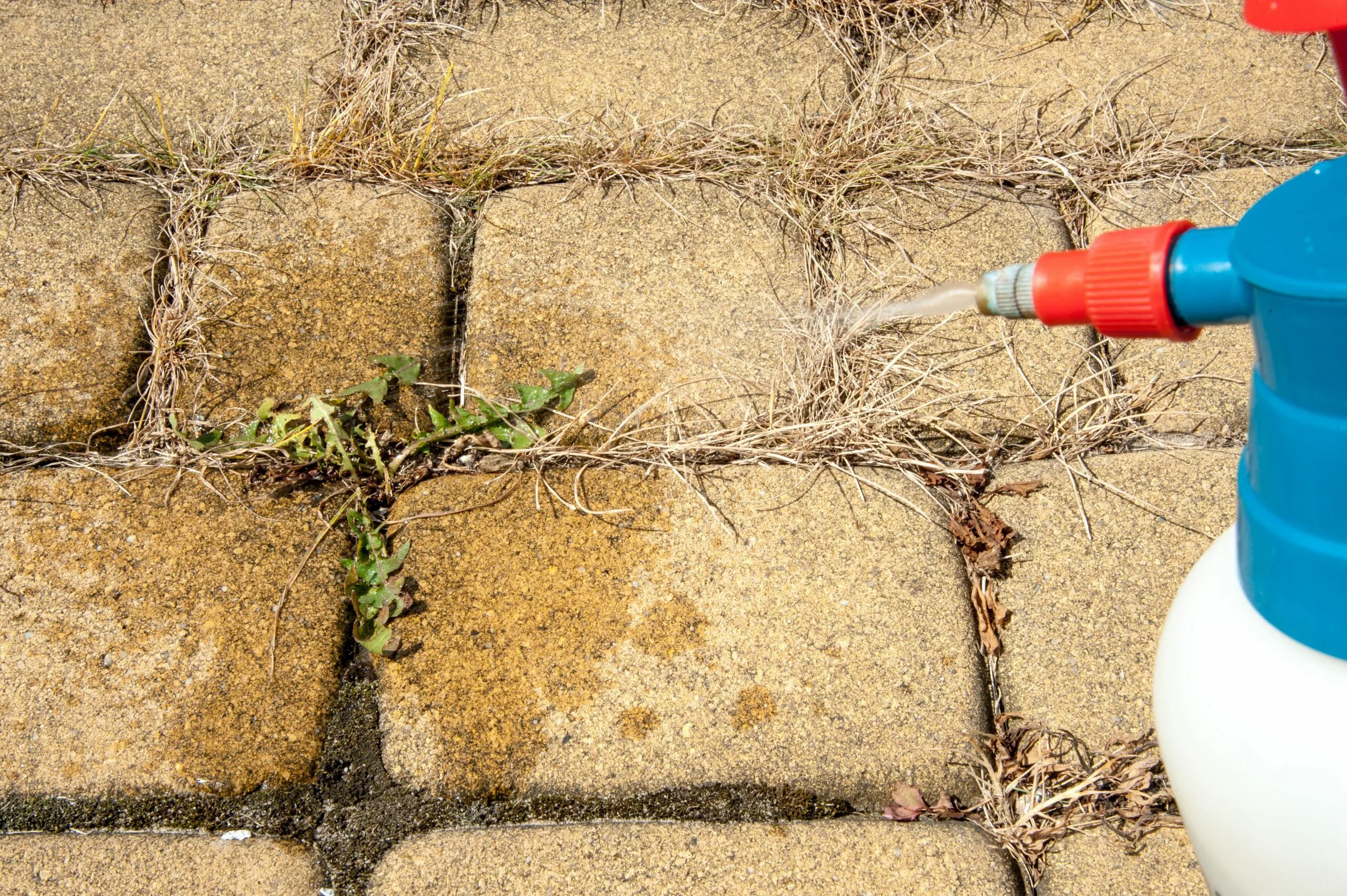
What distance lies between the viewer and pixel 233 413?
5.22 ft

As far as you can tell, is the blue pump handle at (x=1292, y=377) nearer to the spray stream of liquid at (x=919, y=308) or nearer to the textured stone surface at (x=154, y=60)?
the spray stream of liquid at (x=919, y=308)

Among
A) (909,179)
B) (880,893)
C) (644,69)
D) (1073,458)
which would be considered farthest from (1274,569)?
(644,69)

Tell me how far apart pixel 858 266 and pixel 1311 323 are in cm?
116

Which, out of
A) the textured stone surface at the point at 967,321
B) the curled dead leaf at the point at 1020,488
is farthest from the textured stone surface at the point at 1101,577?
the textured stone surface at the point at 967,321

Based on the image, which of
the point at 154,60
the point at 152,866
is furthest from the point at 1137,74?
the point at 152,866

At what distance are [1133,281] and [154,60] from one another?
198 cm

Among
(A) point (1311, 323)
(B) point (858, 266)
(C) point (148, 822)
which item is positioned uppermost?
(A) point (1311, 323)

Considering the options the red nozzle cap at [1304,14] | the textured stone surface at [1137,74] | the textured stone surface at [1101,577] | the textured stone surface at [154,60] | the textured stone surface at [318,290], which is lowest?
the textured stone surface at [1101,577]

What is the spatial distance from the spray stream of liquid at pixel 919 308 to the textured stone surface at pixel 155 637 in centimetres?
87

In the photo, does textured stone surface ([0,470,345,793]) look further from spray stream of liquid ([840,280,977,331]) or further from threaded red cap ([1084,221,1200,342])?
threaded red cap ([1084,221,1200,342])

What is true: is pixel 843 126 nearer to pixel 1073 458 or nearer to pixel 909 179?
pixel 909 179

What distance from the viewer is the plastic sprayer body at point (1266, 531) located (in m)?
0.59

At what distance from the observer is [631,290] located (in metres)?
1.67

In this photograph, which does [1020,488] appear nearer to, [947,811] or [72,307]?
[947,811]
